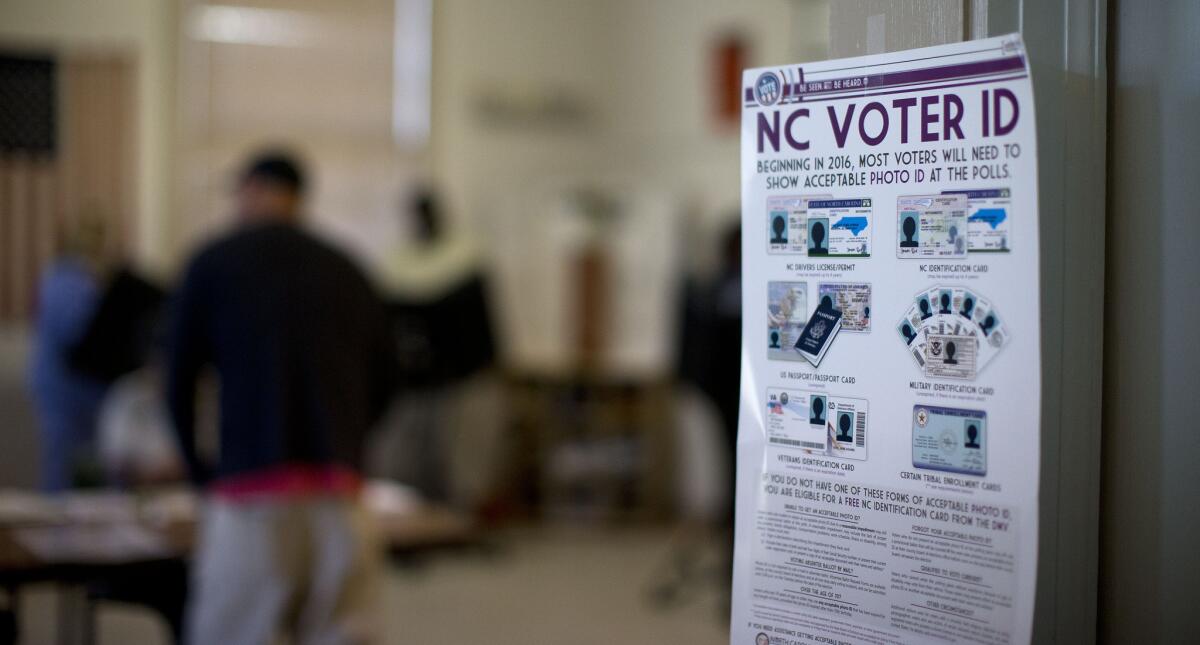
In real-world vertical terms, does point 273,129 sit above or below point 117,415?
above

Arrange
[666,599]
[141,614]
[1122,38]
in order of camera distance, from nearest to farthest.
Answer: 1. [1122,38]
2. [141,614]
3. [666,599]

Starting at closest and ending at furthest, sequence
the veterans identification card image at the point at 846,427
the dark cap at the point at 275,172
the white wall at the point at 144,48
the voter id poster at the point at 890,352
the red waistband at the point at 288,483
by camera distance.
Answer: the voter id poster at the point at 890,352 < the veterans identification card image at the point at 846,427 < the red waistband at the point at 288,483 < the dark cap at the point at 275,172 < the white wall at the point at 144,48

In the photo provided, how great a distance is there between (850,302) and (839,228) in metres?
0.10

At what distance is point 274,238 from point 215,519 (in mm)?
710

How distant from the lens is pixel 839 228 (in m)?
1.49

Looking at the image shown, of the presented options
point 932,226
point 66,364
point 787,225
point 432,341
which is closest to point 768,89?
point 787,225

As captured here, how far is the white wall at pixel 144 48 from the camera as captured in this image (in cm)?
612

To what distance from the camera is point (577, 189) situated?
704cm

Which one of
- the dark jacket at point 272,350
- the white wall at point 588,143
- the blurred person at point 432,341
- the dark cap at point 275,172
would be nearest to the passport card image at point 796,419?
the dark jacket at point 272,350

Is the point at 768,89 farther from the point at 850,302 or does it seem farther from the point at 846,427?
the point at 846,427

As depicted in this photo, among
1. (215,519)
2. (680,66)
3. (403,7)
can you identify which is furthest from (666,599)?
(403,7)

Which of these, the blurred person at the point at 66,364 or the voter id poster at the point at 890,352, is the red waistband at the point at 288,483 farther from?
the blurred person at the point at 66,364

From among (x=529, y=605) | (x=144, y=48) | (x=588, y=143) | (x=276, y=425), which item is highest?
(x=144, y=48)

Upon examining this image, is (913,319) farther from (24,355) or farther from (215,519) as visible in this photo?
(24,355)
